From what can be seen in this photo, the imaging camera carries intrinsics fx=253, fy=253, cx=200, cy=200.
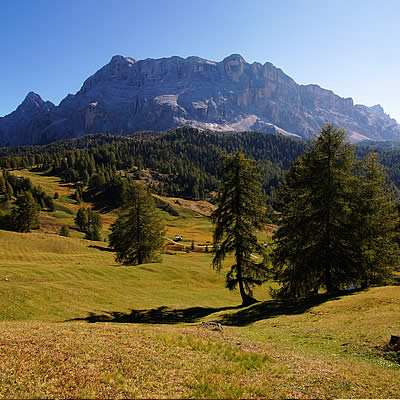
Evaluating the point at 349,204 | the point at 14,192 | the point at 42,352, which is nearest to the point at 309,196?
the point at 349,204

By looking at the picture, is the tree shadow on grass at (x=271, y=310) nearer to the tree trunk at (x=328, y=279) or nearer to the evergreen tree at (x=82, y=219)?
the tree trunk at (x=328, y=279)

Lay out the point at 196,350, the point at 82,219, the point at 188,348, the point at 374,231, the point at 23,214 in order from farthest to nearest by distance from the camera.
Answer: the point at 82,219
the point at 23,214
the point at 374,231
the point at 188,348
the point at 196,350

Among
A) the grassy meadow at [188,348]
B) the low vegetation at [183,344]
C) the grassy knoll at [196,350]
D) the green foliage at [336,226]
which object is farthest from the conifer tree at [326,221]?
the grassy knoll at [196,350]

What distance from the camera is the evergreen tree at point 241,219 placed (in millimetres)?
28250

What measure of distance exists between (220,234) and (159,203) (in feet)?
510

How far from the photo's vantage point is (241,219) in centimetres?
2830

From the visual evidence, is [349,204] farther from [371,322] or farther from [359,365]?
[359,365]

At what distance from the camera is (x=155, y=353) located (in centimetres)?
1072

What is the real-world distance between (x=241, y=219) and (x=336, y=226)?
9.44 meters

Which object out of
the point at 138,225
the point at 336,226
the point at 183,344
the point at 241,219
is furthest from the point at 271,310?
the point at 138,225

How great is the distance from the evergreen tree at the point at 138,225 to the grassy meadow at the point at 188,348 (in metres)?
18.7

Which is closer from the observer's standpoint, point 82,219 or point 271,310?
point 271,310

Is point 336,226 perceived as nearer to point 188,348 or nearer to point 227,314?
point 227,314

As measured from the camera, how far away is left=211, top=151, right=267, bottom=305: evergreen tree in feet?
92.7
